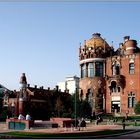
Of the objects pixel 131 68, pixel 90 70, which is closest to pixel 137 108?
pixel 131 68

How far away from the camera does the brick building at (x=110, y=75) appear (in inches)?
2771

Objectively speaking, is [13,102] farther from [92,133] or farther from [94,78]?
[92,133]

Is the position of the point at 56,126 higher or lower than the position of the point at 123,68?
lower

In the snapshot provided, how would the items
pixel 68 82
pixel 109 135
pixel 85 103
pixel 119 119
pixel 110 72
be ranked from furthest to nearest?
1. pixel 68 82
2. pixel 110 72
3. pixel 85 103
4. pixel 119 119
5. pixel 109 135

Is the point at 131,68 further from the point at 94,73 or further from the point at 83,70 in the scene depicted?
the point at 83,70

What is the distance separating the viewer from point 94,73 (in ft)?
245

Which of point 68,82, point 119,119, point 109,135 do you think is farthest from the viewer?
point 68,82

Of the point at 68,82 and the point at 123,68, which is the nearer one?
the point at 123,68

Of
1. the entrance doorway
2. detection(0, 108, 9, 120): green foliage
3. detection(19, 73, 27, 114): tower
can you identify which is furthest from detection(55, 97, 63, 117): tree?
the entrance doorway

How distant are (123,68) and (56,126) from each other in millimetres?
29869

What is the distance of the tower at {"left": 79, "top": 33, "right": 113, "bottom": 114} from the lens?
7412 cm

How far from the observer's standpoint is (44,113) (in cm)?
7288

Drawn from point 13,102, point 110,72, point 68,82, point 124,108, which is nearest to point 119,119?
point 124,108

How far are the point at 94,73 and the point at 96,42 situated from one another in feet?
21.4
